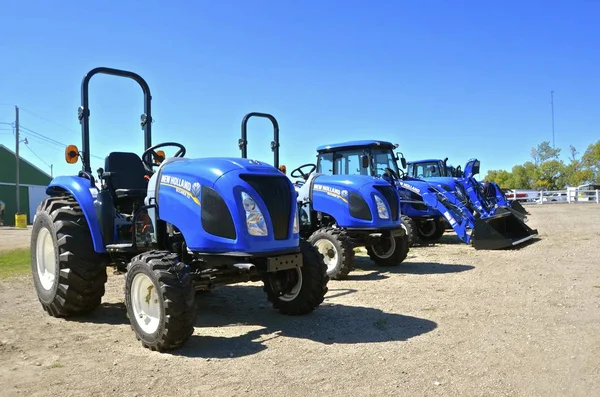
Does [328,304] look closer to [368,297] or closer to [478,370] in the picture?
[368,297]

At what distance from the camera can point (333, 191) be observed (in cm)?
945

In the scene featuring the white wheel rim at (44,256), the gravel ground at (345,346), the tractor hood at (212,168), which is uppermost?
the tractor hood at (212,168)

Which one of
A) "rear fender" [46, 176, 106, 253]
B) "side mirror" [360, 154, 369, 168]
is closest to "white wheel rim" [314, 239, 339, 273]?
"side mirror" [360, 154, 369, 168]

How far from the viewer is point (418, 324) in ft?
18.3

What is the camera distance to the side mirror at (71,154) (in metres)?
5.94

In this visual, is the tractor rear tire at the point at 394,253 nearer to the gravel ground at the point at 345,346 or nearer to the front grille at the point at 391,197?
the front grille at the point at 391,197

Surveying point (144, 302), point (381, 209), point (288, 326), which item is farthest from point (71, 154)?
point (381, 209)

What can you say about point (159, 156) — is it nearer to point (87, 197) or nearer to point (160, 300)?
point (87, 197)

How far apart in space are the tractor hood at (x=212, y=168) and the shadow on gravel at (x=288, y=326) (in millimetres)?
1553

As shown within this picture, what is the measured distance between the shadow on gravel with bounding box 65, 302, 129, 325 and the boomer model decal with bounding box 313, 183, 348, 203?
4.14 meters

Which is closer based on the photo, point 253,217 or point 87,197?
point 253,217

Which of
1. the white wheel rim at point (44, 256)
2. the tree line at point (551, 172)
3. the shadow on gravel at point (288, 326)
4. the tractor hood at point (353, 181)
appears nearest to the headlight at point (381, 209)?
the tractor hood at point (353, 181)

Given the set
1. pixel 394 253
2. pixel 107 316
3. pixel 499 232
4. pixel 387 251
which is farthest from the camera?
pixel 499 232

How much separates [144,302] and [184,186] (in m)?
1.17
